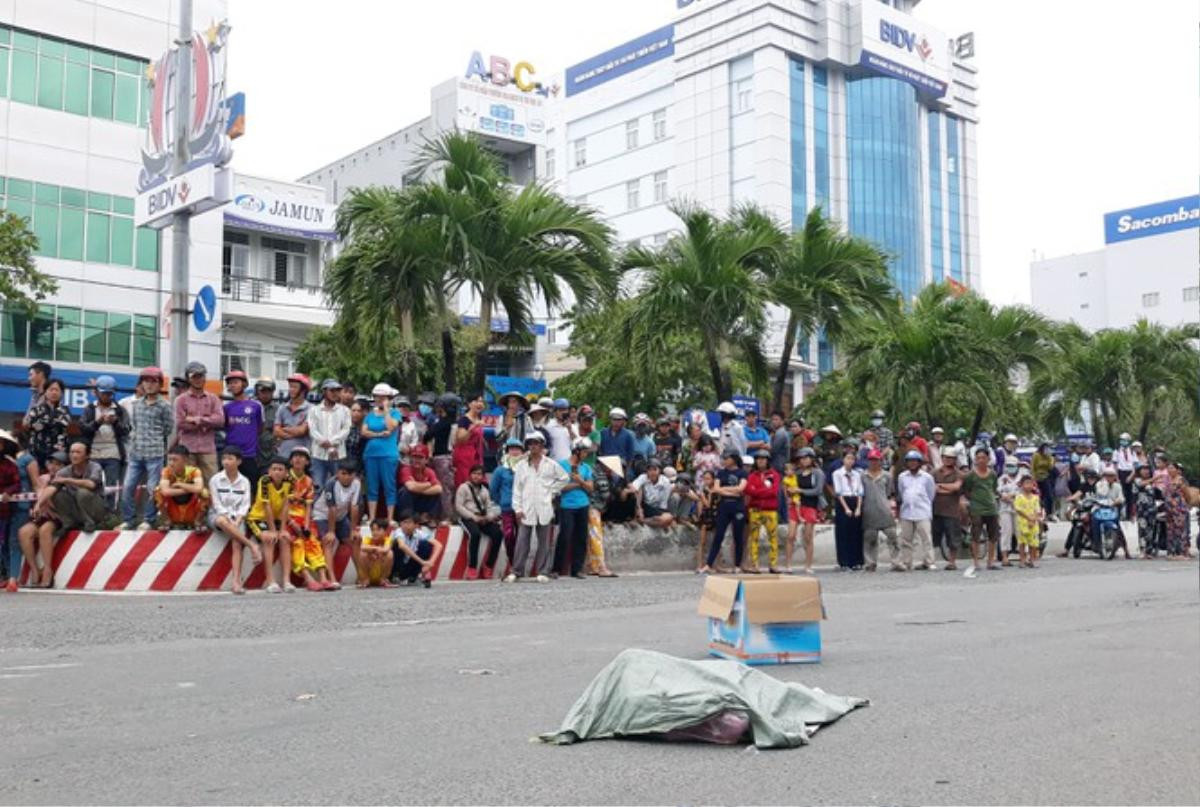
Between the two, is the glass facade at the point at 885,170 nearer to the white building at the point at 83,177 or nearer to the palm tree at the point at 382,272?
the white building at the point at 83,177

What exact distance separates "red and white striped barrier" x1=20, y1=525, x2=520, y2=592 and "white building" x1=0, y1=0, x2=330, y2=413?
22118 mm

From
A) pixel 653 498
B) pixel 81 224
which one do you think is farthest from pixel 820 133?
pixel 653 498

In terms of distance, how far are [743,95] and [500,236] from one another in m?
62.1

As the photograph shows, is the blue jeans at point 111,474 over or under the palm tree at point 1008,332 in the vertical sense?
under

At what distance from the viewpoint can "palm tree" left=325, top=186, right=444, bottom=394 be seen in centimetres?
1830

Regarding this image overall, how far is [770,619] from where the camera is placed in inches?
325

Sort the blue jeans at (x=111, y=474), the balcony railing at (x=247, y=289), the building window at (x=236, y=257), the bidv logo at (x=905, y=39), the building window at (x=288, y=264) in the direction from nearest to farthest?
the blue jeans at (x=111, y=474)
the balcony railing at (x=247, y=289)
the building window at (x=236, y=257)
the building window at (x=288, y=264)
the bidv logo at (x=905, y=39)

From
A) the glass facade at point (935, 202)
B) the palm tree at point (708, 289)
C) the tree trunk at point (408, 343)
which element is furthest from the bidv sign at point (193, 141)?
the glass facade at point (935, 202)

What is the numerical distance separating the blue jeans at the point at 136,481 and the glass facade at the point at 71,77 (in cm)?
2307

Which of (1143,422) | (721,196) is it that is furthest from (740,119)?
(1143,422)

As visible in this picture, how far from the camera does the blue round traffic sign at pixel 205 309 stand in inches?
706

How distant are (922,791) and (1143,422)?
34.4 m

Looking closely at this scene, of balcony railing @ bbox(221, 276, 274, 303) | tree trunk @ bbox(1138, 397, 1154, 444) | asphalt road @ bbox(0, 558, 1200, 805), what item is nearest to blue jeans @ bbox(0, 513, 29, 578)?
asphalt road @ bbox(0, 558, 1200, 805)

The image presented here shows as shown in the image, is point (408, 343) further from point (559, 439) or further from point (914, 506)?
point (914, 506)
